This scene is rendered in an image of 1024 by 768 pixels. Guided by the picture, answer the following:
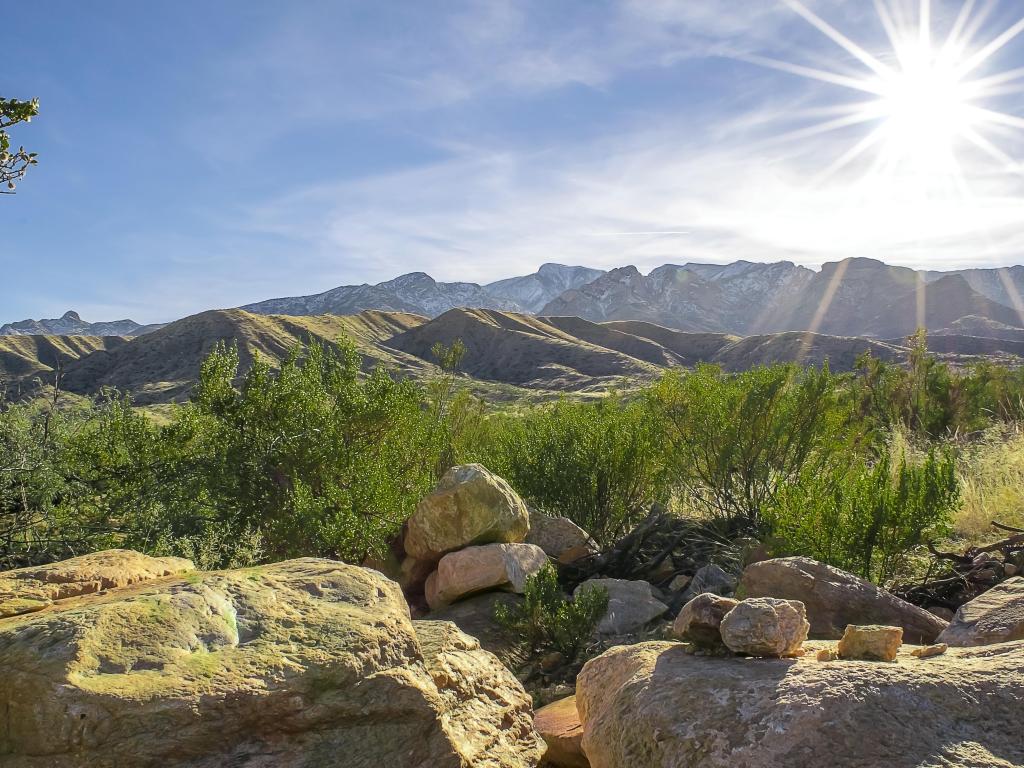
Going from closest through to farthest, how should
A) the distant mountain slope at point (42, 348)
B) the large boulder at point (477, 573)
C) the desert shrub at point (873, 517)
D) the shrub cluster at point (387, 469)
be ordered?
the desert shrub at point (873, 517), the shrub cluster at point (387, 469), the large boulder at point (477, 573), the distant mountain slope at point (42, 348)

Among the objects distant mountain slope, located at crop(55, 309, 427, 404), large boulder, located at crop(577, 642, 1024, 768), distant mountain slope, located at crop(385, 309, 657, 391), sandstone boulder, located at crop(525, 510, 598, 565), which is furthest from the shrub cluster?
distant mountain slope, located at crop(385, 309, 657, 391)

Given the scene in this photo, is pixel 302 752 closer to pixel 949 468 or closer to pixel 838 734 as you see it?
pixel 838 734

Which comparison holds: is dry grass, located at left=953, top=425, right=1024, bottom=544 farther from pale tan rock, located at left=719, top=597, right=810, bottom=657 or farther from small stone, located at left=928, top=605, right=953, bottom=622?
pale tan rock, located at left=719, top=597, right=810, bottom=657

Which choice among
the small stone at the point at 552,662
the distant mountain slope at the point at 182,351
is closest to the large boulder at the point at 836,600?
the small stone at the point at 552,662

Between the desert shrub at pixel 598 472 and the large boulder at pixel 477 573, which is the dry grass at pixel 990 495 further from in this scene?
the large boulder at pixel 477 573

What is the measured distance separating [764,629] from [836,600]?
84.7 inches

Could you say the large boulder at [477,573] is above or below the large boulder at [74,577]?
below

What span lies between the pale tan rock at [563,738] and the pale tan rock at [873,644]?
1.39 m

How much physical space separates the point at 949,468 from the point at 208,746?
18.6ft

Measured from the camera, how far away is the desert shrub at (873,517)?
17.4 feet

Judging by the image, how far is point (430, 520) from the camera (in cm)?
755

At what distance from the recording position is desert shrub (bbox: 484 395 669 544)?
372 inches

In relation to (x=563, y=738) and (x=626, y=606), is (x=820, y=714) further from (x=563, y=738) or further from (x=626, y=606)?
(x=626, y=606)

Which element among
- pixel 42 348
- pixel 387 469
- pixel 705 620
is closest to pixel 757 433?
pixel 387 469
